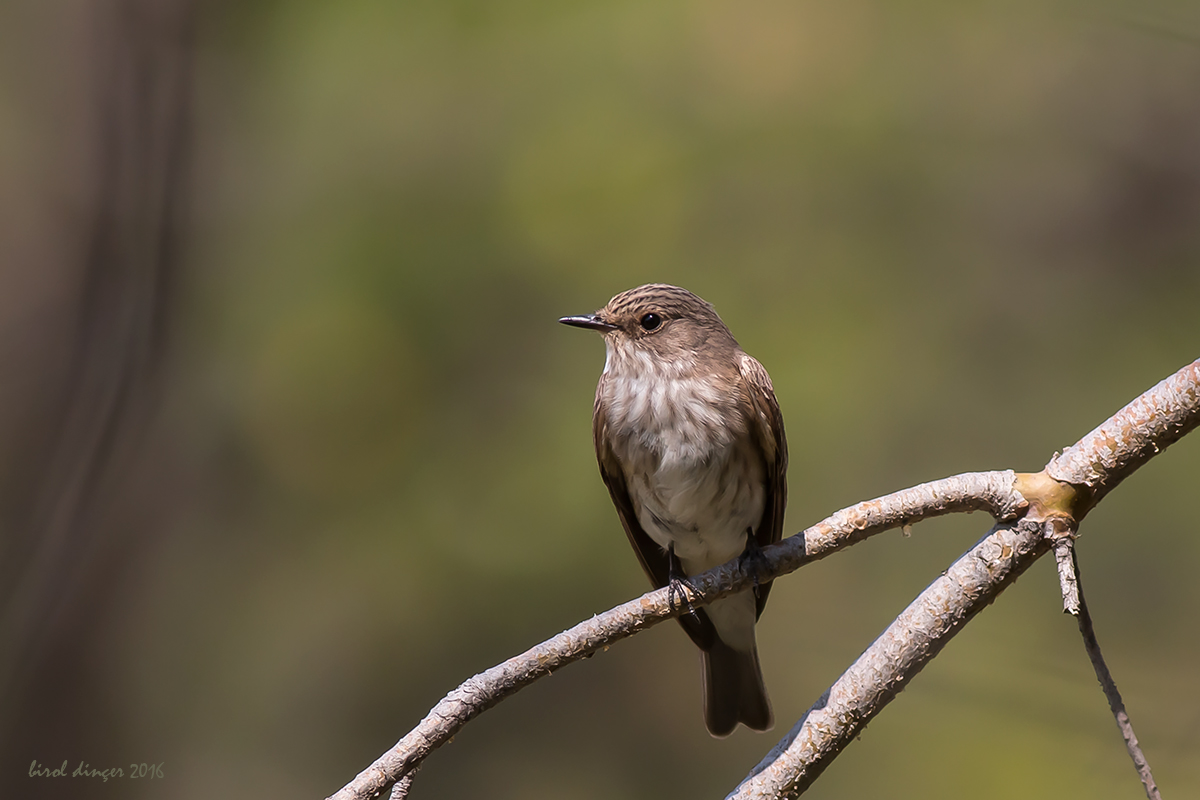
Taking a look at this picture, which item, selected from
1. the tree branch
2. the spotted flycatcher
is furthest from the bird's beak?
the tree branch

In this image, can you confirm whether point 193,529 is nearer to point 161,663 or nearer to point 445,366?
point 161,663

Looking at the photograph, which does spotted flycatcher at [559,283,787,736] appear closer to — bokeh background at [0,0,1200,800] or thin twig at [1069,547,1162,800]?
thin twig at [1069,547,1162,800]

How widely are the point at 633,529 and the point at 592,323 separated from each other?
81 centimetres

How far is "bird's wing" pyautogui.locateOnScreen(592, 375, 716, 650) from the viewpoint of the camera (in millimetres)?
3814

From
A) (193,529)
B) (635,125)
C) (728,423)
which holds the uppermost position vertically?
(635,125)

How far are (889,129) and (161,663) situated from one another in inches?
250

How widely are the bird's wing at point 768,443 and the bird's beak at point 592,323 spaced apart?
0.50 metres

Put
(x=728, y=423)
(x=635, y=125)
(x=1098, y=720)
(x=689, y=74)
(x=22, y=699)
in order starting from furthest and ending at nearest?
1. (x=689, y=74)
2. (x=635, y=125)
3. (x=22, y=699)
4. (x=1098, y=720)
5. (x=728, y=423)

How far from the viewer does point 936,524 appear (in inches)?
252

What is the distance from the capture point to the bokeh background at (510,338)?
627 centimetres

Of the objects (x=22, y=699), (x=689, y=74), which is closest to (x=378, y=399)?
(x=22, y=699)

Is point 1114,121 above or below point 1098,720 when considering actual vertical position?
above

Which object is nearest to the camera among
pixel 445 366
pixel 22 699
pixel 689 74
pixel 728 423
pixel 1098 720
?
pixel 728 423

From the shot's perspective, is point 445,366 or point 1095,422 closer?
point 1095,422
